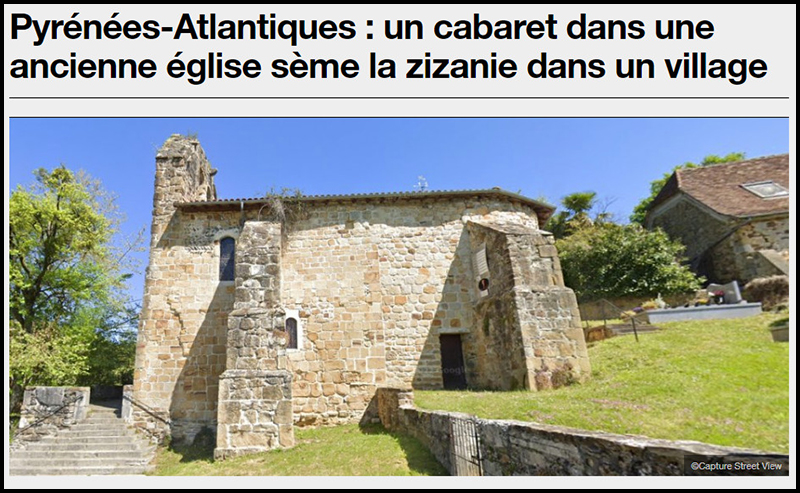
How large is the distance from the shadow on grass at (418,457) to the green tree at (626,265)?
12.7 metres

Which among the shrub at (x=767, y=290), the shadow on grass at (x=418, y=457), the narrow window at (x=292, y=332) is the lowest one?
the shadow on grass at (x=418, y=457)

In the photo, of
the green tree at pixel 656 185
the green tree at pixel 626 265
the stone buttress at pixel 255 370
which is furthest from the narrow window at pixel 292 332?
the green tree at pixel 656 185

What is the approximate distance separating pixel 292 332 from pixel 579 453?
32.1 ft

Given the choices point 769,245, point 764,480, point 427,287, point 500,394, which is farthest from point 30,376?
point 769,245

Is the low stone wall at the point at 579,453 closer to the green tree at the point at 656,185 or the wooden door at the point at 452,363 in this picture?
the wooden door at the point at 452,363

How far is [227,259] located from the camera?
1292 centimetres

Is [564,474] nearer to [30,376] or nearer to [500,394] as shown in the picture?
[500,394]

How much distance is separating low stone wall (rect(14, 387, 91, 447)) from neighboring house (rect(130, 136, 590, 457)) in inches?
66.0

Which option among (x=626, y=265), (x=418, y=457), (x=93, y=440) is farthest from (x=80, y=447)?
(x=626, y=265)

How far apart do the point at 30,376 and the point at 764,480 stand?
62.5 feet

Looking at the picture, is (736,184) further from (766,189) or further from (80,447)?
(80,447)

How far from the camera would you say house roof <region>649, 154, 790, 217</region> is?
10.5m

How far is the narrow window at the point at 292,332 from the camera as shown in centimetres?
1202

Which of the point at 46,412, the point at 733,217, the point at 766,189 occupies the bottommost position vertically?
the point at 46,412
